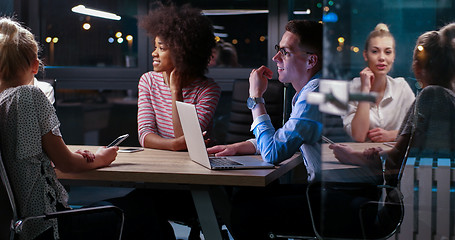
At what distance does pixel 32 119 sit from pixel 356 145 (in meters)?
1.22

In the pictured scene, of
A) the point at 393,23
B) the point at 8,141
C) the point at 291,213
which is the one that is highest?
the point at 393,23

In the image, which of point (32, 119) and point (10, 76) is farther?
point (10, 76)

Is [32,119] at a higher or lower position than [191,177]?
higher

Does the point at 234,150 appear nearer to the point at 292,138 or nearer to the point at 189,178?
the point at 292,138

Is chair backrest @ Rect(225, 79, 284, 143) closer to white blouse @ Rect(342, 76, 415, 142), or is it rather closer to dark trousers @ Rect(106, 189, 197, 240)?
dark trousers @ Rect(106, 189, 197, 240)

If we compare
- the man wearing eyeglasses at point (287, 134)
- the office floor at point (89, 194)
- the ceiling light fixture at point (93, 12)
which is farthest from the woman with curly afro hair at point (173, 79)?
the ceiling light fixture at point (93, 12)

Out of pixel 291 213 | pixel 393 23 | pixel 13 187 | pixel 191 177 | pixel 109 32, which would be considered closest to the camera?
pixel 393 23

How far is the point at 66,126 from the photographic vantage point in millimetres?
5715

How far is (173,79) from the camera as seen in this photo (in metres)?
3.16

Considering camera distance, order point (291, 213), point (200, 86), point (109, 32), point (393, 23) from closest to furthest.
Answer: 1. point (393, 23)
2. point (291, 213)
3. point (200, 86)
4. point (109, 32)

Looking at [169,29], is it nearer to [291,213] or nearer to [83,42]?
[291,213]

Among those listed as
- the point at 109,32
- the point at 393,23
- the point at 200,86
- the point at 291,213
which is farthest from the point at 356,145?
the point at 109,32

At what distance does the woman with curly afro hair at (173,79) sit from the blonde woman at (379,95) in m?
1.83

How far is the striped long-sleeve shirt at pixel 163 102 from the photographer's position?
3100 mm
